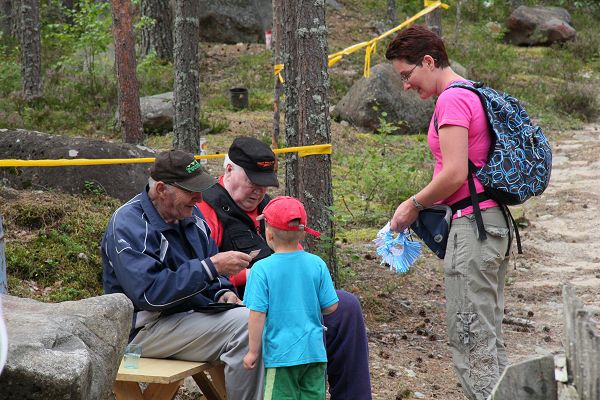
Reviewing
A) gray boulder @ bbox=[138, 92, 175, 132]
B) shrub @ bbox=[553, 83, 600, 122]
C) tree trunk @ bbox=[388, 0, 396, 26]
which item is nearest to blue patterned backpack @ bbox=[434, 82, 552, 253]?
gray boulder @ bbox=[138, 92, 175, 132]

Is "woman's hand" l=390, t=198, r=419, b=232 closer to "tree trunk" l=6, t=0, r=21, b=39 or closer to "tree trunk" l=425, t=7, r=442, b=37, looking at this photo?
"tree trunk" l=425, t=7, r=442, b=37

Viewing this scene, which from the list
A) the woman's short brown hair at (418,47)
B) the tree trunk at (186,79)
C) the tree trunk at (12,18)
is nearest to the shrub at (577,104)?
the tree trunk at (186,79)

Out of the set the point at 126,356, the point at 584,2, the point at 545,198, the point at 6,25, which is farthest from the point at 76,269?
the point at 584,2

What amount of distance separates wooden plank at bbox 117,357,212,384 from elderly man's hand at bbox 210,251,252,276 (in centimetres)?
45

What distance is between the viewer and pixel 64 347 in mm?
→ 3211

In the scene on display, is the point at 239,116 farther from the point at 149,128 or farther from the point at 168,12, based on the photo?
the point at 168,12

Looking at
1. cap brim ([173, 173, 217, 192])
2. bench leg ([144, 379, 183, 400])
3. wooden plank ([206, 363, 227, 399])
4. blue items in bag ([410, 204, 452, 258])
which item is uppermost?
cap brim ([173, 173, 217, 192])

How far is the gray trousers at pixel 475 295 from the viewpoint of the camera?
4188 millimetres

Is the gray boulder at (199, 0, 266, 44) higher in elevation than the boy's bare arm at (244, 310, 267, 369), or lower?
higher

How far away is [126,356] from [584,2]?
1010 inches

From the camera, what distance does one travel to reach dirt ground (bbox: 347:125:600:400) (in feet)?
19.0

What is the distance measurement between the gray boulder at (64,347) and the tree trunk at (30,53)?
11.0 metres

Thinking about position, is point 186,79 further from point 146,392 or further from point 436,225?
point 146,392

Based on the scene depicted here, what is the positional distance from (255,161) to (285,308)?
3.56 feet
